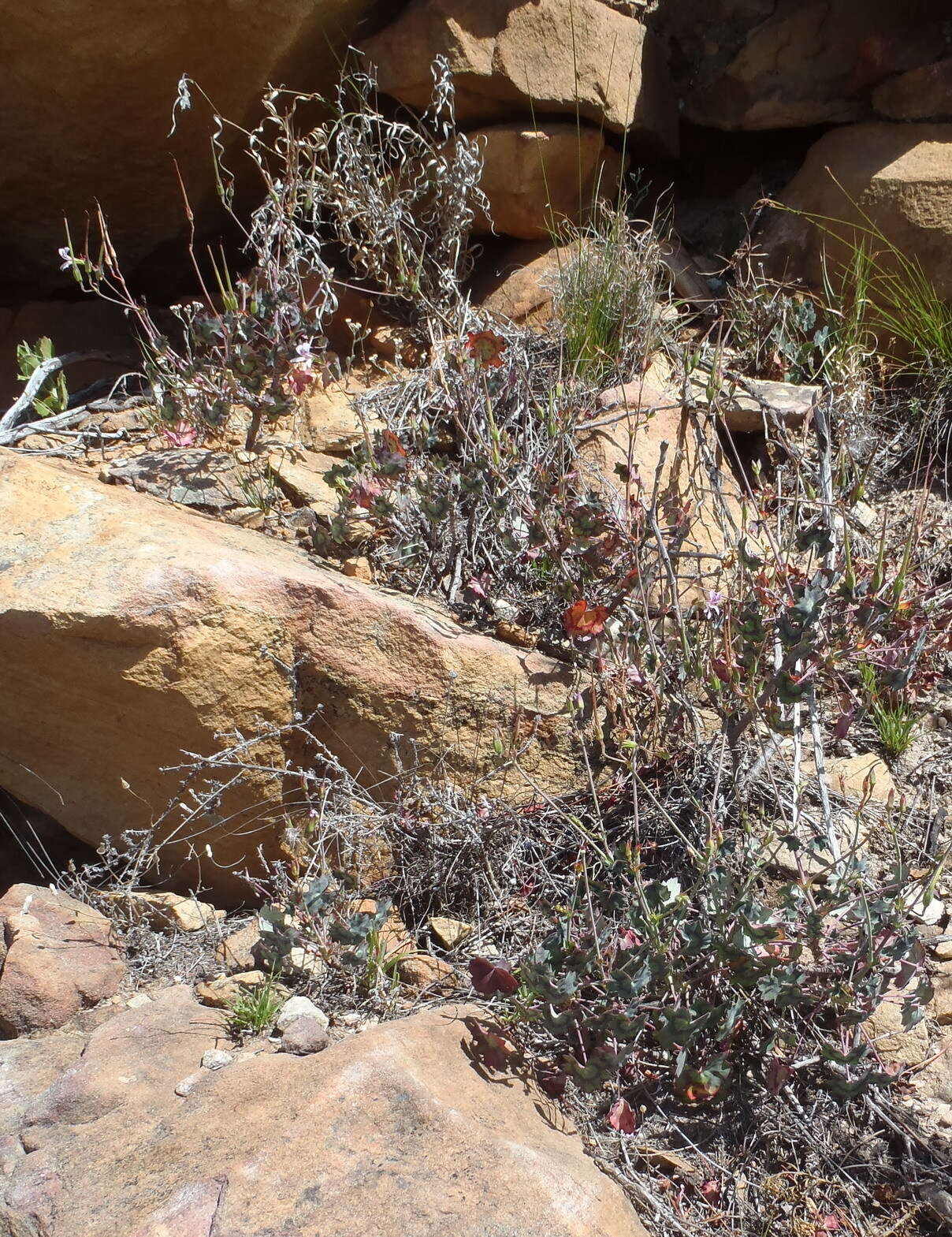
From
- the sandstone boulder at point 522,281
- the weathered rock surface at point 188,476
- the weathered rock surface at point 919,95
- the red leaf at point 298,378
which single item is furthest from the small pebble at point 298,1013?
the weathered rock surface at point 919,95

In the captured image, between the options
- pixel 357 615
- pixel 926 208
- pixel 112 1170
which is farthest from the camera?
pixel 926 208

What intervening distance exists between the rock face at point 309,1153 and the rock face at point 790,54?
340cm

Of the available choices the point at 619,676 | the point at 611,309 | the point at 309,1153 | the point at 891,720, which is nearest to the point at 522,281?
the point at 611,309

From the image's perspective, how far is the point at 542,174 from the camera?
375 cm

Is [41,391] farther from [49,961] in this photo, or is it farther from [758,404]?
[758,404]

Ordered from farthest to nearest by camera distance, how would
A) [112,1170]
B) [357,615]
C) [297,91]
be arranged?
[297,91] < [357,615] < [112,1170]

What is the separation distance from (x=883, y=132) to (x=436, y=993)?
10.1ft

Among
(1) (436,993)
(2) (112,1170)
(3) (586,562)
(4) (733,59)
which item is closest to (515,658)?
(3) (586,562)

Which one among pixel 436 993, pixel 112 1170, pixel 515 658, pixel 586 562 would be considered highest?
pixel 586 562

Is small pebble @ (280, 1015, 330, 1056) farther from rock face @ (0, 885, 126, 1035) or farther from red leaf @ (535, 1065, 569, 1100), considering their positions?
rock face @ (0, 885, 126, 1035)

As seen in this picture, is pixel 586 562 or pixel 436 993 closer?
pixel 436 993

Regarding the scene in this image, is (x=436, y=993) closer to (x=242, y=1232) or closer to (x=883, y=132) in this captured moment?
(x=242, y=1232)

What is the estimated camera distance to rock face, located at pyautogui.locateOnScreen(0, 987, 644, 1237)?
1.47m

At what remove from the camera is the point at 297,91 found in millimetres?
3742
